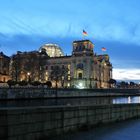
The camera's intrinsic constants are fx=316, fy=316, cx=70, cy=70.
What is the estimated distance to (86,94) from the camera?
122m

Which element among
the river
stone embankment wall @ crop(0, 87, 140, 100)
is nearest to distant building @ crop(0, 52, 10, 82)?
stone embankment wall @ crop(0, 87, 140, 100)

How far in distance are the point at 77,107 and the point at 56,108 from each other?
7.51 feet

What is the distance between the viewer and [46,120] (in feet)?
59.6

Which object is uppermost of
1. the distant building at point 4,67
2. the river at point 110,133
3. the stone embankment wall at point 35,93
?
the distant building at point 4,67

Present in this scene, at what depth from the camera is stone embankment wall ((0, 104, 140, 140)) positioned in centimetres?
1593

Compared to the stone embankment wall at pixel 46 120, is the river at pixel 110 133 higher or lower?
lower

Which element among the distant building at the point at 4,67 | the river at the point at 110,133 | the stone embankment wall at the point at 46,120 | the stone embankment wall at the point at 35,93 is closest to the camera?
the stone embankment wall at the point at 46,120

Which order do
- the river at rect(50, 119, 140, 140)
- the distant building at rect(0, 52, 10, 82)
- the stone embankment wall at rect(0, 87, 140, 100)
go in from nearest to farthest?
the river at rect(50, 119, 140, 140) < the stone embankment wall at rect(0, 87, 140, 100) < the distant building at rect(0, 52, 10, 82)

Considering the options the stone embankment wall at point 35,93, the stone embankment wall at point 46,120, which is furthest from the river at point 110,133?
the stone embankment wall at point 35,93

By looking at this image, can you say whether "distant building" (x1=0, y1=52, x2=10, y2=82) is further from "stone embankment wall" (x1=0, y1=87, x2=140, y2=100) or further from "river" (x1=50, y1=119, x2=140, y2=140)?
"river" (x1=50, y1=119, x2=140, y2=140)

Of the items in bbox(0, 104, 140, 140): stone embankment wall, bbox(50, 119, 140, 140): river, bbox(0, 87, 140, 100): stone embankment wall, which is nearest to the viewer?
bbox(0, 104, 140, 140): stone embankment wall

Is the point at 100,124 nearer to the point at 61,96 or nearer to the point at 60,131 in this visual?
the point at 60,131

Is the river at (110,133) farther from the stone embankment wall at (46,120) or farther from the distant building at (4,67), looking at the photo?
the distant building at (4,67)

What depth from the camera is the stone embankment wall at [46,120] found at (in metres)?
15.9
